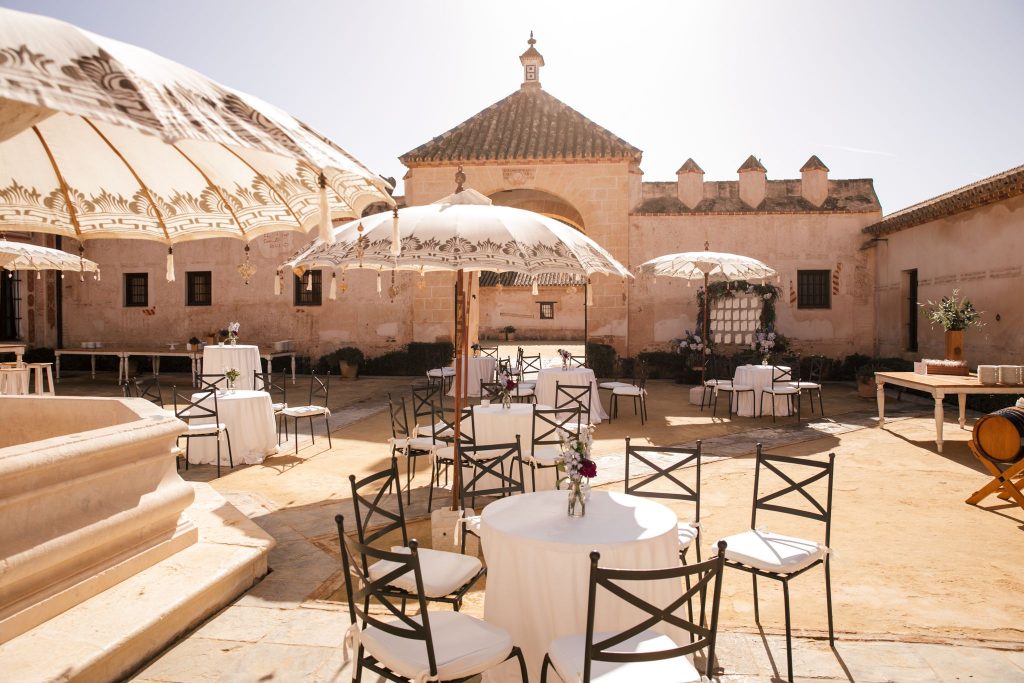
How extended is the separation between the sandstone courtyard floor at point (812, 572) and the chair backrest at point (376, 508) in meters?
0.28

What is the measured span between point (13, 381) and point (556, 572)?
34.4ft

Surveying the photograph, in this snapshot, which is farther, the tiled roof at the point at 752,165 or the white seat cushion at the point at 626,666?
the tiled roof at the point at 752,165

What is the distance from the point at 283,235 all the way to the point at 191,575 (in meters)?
15.1

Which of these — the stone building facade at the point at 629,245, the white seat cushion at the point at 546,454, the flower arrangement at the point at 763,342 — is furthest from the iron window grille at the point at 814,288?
the white seat cushion at the point at 546,454

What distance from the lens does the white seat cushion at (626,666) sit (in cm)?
262

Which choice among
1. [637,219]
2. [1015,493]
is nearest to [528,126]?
[637,219]

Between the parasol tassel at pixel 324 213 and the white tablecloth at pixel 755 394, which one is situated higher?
the parasol tassel at pixel 324 213

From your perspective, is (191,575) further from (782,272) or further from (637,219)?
(782,272)

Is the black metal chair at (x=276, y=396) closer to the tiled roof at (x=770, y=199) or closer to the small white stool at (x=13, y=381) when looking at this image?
the small white stool at (x=13, y=381)

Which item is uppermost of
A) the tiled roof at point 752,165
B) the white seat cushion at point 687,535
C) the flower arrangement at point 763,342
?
the tiled roof at point 752,165

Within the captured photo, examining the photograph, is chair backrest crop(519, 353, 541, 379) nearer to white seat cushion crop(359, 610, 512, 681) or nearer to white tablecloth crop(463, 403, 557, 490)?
white tablecloth crop(463, 403, 557, 490)

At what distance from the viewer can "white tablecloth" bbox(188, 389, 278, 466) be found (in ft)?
27.2

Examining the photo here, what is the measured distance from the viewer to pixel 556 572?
A: 122 inches

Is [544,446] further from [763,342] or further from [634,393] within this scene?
[763,342]
